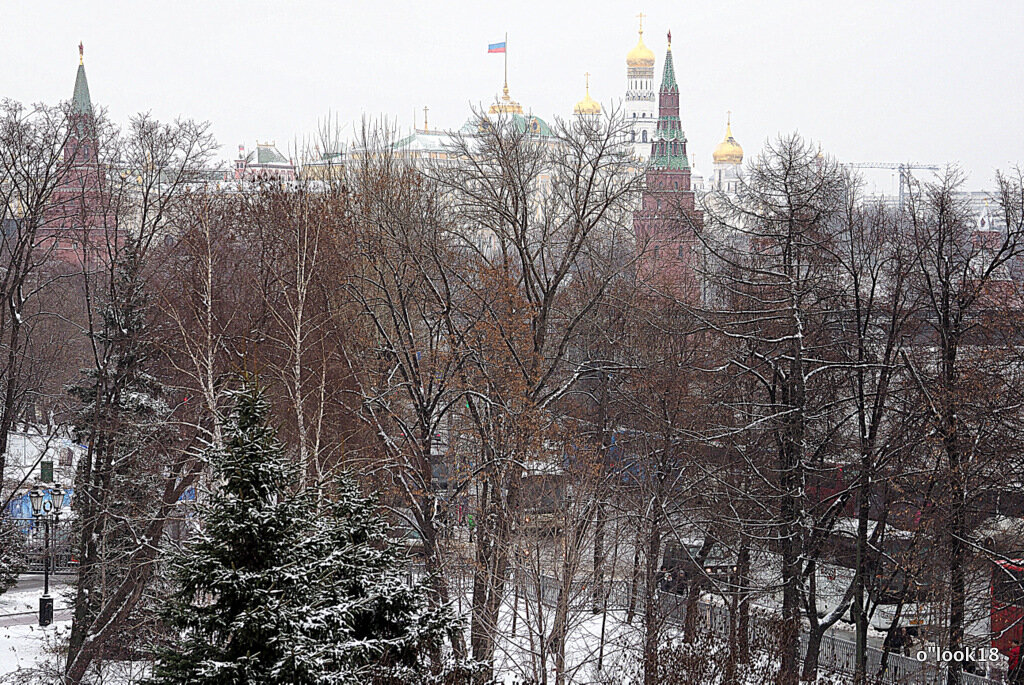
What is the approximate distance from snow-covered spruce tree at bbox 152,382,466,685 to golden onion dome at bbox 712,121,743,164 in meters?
154

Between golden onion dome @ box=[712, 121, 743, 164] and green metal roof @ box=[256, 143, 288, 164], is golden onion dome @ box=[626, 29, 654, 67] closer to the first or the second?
golden onion dome @ box=[712, 121, 743, 164]

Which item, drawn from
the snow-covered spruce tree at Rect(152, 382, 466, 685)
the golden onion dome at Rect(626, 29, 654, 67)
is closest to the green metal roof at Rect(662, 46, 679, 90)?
the golden onion dome at Rect(626, 29, 654, 67)

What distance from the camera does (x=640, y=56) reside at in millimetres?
159000

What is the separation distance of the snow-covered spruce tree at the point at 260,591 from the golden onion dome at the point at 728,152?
154 metres

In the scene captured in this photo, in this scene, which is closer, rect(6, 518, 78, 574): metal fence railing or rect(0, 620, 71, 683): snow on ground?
rect(0, 620, 71, 683): snow on ground

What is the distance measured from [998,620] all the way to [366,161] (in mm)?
14189

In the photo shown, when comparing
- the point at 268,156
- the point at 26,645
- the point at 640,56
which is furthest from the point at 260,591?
the point at 640,56

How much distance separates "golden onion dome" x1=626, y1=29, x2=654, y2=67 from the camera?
15762 cm

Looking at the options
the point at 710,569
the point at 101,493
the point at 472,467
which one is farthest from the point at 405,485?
the point at 710,569

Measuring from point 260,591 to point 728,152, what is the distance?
158107 millimetres

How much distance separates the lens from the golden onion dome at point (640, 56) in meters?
158

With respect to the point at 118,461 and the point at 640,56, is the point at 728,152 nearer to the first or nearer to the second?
the point at 640,56

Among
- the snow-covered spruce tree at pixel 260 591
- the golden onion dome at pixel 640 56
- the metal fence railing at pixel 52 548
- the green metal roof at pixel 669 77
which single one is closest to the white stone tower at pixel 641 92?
the golden onion dome at pixel 640 56

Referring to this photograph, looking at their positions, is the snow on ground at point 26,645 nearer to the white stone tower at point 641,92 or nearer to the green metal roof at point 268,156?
the green metal roof at point 268,156
